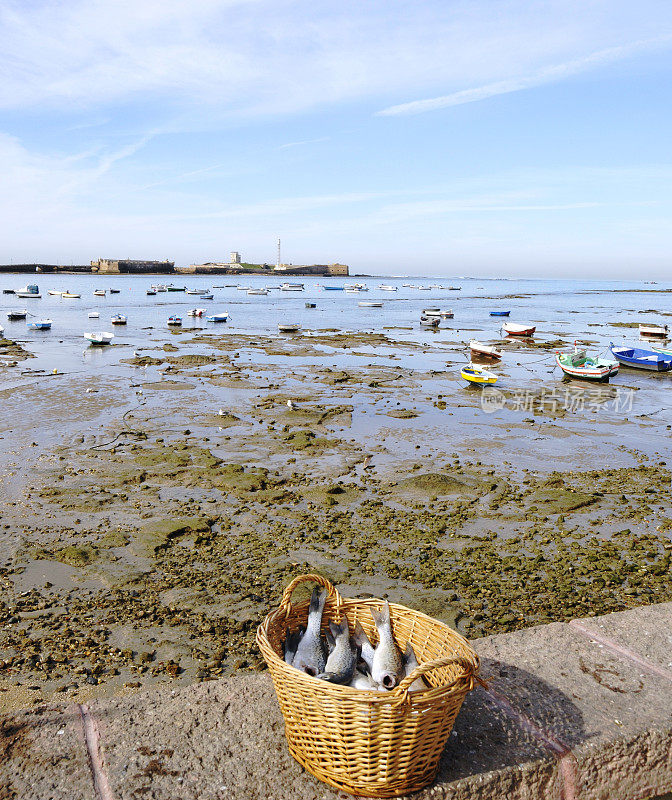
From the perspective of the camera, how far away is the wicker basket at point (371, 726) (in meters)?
2.83

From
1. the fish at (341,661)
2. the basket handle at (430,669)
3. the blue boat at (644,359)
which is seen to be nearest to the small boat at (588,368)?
the blue boat at (644,359)

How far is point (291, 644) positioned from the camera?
3.69 m

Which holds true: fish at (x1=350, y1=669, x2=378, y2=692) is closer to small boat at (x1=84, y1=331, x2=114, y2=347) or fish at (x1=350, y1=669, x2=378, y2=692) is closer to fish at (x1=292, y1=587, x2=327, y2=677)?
fish at (x1=292, y1=587, x2=327, y2=677)

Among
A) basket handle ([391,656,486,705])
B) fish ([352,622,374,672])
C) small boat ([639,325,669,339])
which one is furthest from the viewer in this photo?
small boat ([639,325,669,339])

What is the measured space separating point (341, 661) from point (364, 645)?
27 cm

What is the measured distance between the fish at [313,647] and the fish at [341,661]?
8 cm

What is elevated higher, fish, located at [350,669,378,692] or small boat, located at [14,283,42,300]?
fish, located at [350,669,378,692]

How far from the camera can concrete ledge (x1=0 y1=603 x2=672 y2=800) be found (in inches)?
123

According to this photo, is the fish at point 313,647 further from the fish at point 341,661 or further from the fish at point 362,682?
the fish at point 362,682

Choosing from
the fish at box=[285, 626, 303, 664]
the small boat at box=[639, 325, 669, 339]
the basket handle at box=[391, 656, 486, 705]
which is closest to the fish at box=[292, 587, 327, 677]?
the fish at box=[285, 626, 303, 664]

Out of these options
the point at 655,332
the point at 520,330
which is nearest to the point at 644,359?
the point at 655,332

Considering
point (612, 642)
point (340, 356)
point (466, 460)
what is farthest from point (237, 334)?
point (612, 642)

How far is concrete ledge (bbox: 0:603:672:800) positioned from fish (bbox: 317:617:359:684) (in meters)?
0.47

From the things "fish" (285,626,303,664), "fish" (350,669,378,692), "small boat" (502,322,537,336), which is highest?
"fish" (285,626,303,664)
